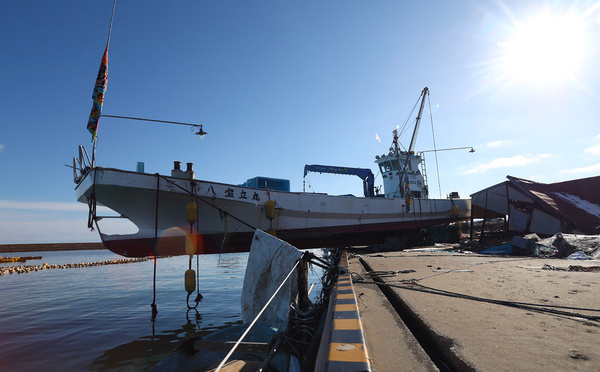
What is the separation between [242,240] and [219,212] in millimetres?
1960

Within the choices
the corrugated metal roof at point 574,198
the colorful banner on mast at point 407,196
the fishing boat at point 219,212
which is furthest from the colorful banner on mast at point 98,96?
the corrugated metal roof at point 574,198

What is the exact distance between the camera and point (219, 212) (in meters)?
11.7

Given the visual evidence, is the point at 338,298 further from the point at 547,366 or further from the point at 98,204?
the point at 98,204

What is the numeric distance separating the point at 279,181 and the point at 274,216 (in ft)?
14.5

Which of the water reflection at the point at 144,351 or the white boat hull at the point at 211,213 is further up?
the white boat hull at the point at 211,213

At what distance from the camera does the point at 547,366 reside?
1.44 meters

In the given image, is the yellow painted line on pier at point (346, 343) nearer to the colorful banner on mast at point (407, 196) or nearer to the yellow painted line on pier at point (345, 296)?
the yellow painted line on pier at point (345, 296)

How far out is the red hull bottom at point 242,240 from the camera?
11.1 meters

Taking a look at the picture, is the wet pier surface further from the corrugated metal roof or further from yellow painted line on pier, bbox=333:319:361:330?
the corrugated metal roof

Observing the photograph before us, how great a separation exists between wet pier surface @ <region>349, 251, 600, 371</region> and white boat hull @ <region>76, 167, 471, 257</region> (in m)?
6.59

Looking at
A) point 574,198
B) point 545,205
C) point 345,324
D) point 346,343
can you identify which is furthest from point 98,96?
point 574,198

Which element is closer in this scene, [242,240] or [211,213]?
[211,213]

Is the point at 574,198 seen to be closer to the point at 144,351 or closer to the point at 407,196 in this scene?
the point at 407,196

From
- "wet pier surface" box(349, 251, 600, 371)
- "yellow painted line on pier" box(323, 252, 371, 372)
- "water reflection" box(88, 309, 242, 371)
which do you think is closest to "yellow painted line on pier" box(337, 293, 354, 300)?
"wet pier surface" box(349, 251, 600, 371)
